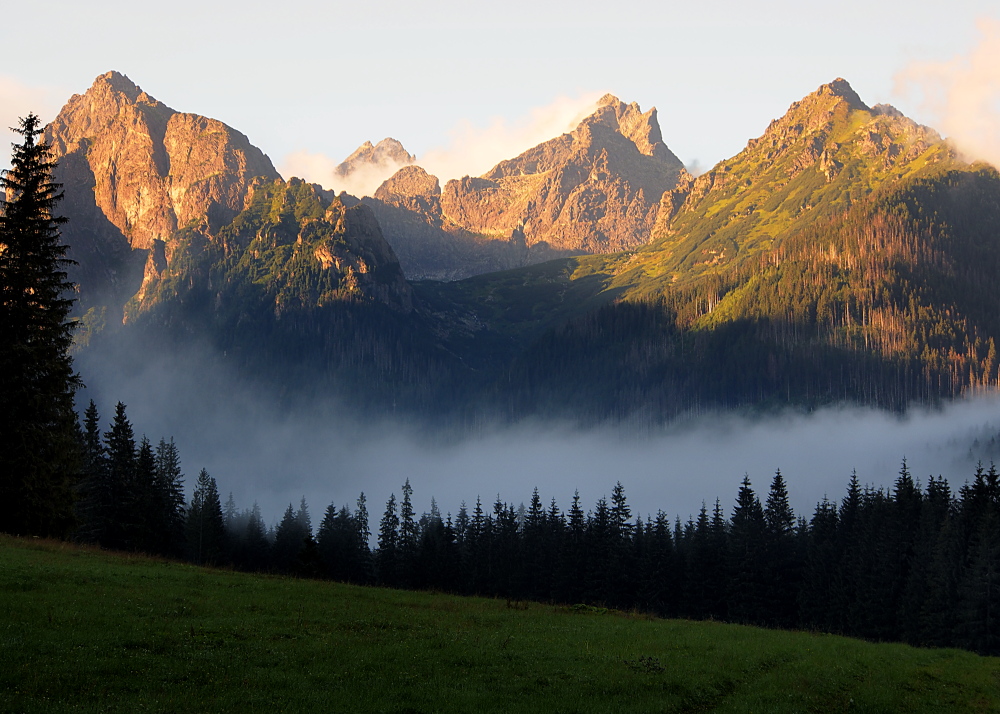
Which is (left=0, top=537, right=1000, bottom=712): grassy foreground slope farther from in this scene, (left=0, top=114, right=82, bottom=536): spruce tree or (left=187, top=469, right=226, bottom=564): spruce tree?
(left=187, top=469, right=226, bottom=564): spruce tree

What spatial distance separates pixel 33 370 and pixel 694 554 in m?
84.9

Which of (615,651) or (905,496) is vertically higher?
(905,496)

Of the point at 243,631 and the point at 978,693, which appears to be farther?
the point at 978,693

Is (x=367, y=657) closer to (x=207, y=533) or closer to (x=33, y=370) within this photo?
(x=33, y=370)

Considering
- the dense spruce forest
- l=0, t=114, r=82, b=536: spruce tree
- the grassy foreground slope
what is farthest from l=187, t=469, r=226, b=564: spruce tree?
the grassy foreground slope

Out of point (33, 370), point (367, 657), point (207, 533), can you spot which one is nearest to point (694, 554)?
point (207, 533)

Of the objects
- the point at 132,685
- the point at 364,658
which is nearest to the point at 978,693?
the point at 364,658

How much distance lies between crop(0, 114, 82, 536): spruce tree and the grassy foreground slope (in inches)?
448

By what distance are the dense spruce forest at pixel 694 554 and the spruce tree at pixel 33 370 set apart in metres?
20.9

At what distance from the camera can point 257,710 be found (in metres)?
30.1

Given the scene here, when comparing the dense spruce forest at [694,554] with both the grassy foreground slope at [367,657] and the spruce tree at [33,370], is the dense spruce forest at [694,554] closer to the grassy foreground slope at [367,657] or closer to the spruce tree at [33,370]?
the spruce tree at [33,370]

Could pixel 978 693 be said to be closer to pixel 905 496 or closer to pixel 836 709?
pixel 836 709

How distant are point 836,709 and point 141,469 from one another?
306 feet

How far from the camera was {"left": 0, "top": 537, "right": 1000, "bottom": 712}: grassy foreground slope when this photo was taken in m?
31.4
